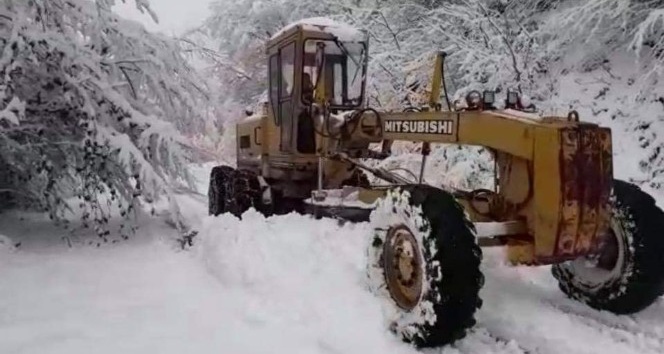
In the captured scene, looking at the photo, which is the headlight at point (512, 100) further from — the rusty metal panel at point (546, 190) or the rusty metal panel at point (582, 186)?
the rusty metal panel at point (582, 186)

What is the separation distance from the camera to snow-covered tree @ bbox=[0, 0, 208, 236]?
6.25 metres

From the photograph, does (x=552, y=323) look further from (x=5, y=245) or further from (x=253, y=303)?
(x=5, y=245)

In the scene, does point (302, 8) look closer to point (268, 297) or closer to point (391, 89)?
point (391, 89)

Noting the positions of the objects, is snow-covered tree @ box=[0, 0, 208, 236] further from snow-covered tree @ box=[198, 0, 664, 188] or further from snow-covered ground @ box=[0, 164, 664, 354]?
snow-covered tree @ box=[198, 0, 664, 188]

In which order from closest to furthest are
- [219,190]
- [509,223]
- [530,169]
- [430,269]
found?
[430,269], [530,169], [509,223], [219,190]

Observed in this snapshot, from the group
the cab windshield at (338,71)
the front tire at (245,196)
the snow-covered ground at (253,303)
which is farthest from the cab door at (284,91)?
the snow-covered ground at (253,303)

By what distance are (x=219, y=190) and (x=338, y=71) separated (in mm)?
2271

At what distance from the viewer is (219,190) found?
8078 millimetres

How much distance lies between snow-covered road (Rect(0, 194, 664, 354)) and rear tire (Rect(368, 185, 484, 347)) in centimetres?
15

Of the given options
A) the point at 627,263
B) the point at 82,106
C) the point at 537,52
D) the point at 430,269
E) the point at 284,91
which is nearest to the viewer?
the point at 430,269

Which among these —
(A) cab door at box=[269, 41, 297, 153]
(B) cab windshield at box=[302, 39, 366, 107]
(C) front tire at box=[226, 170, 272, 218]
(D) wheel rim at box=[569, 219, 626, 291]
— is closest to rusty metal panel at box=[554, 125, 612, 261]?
(D) wheel rim at box=[569, 219, 626, 291]

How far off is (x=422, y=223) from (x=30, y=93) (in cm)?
474

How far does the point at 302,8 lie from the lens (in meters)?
17.9

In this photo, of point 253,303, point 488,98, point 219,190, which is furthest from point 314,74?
point 253,303
